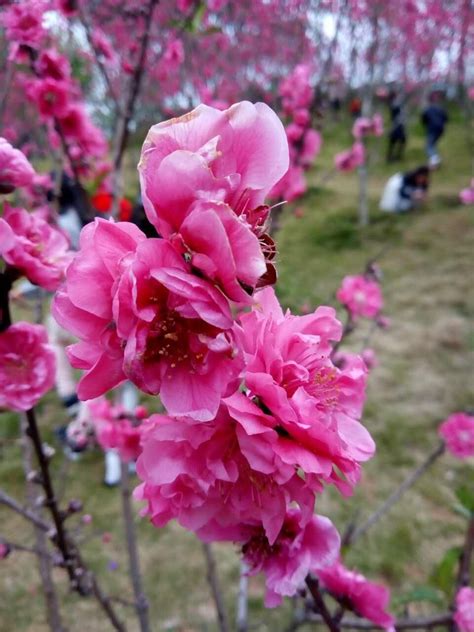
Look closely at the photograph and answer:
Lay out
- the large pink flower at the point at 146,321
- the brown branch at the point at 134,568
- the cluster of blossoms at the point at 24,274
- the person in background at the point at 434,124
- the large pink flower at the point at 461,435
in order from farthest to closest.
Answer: the person in background at the point at 434,124 → the large pink flower at the point at 461,435 → the brown branch at the point at 134,568 → the cluster of blossoms at the point at 24,274 → the large pink flower at the point at 146,321

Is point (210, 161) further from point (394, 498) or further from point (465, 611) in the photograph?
point (394, 498)

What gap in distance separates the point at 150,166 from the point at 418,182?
880cm

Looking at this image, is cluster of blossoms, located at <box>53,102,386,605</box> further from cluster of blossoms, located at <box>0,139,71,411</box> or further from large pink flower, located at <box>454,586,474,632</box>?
large pink flower, located at <box>454,586,474,632</box>

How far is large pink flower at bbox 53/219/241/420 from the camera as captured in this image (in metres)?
0.42

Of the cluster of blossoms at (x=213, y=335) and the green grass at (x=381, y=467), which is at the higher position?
the cluster of blossoms at (x=213, y=335)

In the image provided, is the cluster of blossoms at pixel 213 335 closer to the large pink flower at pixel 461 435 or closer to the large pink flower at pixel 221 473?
the large pink flower at pixel 221 473

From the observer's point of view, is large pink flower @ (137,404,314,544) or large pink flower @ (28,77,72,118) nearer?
large pink flower @ (137,404,314,544)

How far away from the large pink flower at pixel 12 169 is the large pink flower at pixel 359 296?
1984 millimetres

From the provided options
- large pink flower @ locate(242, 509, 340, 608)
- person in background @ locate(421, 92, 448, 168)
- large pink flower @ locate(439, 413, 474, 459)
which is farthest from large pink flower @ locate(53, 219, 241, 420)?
person in background @ locate(421, 92, 448, 168)

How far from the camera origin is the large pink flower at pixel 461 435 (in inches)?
87.7

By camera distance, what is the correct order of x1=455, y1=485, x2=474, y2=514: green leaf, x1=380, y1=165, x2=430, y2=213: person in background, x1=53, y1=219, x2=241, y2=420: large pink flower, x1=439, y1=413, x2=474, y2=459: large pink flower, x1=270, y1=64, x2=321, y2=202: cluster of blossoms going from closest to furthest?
x1=53, y1=219, x2=241, y2=420: large pink flower
x1=455, y1=485, x2=474, y2=514: green leaf
x1=439, y1=413, x2=474, y2=459: large pink flower
x1=270, y1=64, x2=321, y2=202: cluster of blossoms
x1=380, y1=165, x2=430, y2=213: person in background

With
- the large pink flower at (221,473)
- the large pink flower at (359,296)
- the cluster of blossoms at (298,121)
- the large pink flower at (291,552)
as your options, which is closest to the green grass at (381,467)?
the large pink flower at (359,296)

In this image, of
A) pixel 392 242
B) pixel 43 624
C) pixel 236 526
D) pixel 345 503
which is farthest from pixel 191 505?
pixel 392 242

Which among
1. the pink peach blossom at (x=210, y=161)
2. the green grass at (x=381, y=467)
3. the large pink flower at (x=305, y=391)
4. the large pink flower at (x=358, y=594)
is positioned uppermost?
the pink peach blossom at (x=210, y=161)
